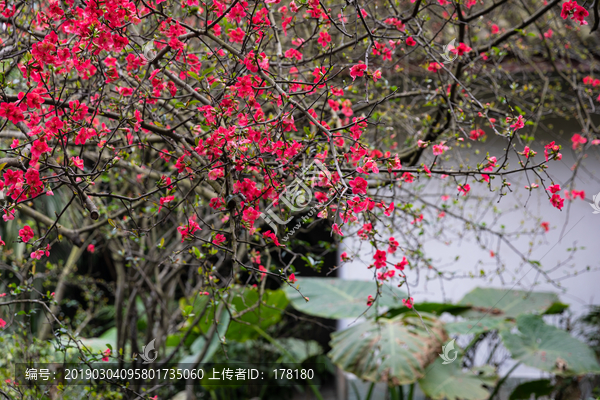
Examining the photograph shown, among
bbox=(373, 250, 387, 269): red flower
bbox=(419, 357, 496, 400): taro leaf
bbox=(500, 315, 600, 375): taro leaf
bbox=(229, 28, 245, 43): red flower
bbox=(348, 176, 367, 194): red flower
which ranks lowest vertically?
bbox=(419, 357, 496, 400): taro leaf

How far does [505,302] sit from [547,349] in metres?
0.65

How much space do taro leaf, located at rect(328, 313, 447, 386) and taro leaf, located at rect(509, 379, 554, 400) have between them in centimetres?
96

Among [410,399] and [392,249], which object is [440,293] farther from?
[392,249]

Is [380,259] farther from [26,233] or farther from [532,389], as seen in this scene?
[532,389]

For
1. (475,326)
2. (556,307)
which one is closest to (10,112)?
(475,326)

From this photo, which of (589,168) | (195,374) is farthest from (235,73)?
(589,168)

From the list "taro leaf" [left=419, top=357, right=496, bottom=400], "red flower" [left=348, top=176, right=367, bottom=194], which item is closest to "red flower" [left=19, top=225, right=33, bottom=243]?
"red flower" [left=348, top=176, right=367, bottom=194]

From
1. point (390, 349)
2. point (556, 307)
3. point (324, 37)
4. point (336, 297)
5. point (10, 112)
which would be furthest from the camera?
point (336, 297)

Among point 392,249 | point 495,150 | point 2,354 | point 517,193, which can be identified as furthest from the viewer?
point 517,193

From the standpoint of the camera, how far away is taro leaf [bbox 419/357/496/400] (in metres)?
3.04

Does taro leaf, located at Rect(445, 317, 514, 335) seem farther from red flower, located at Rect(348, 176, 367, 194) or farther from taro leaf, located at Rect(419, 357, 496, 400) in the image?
red flower, located at Rect(348, 176, 367, 194)

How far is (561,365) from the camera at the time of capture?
3.05 meters

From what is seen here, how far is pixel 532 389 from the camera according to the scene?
349 cm

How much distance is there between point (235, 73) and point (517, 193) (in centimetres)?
294
